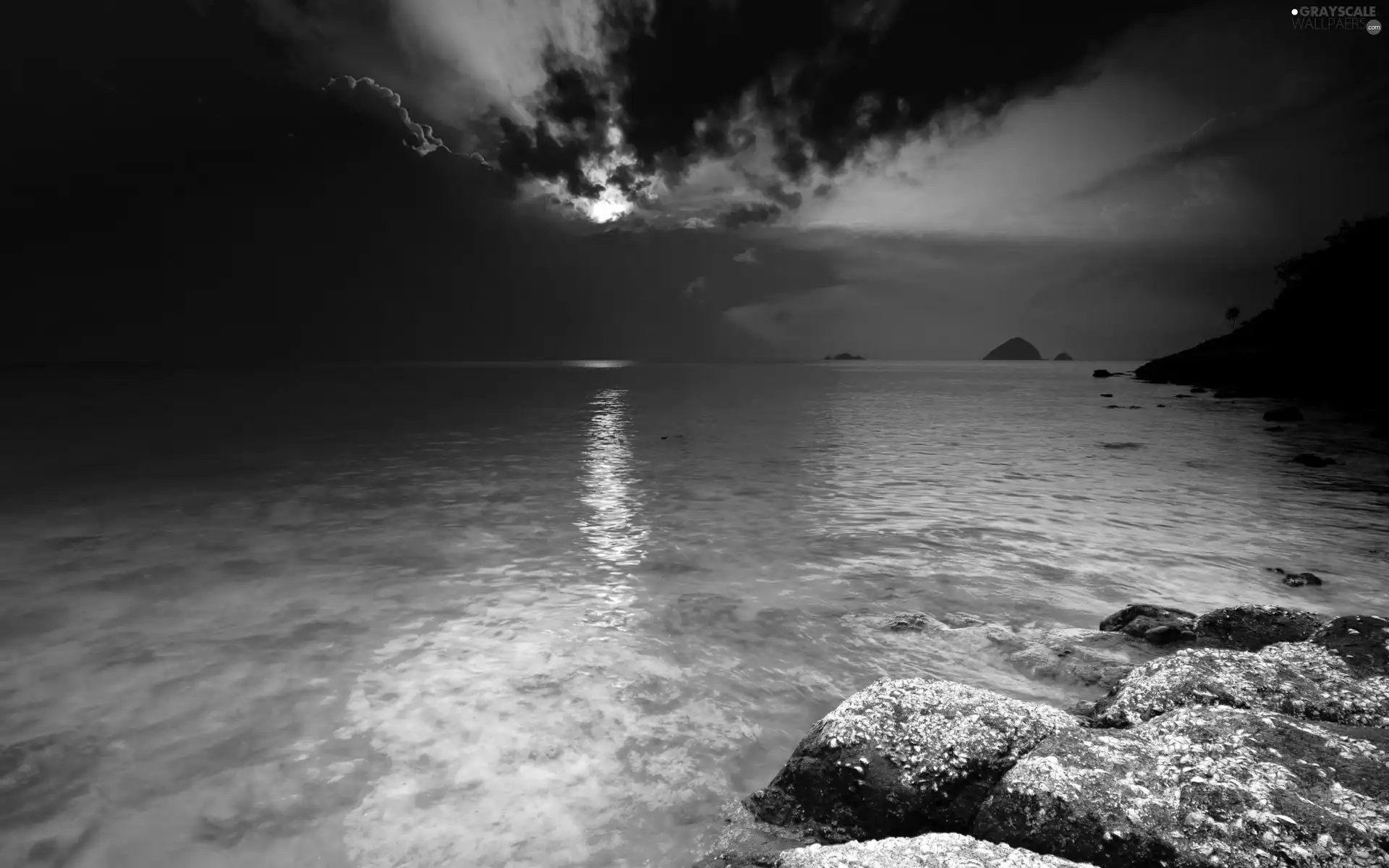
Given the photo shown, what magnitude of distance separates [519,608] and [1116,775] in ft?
24.4

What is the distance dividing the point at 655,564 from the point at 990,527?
725 cm

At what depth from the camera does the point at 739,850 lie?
4.19 meters

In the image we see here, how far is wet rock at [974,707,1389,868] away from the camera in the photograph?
273cm

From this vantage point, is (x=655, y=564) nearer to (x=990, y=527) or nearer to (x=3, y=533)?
(x=990, y=527)

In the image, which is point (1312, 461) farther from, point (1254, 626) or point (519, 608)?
point (519, 608)

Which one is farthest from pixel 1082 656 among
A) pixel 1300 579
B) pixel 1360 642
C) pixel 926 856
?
pixel 1300 579

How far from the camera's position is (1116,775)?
10.8ft

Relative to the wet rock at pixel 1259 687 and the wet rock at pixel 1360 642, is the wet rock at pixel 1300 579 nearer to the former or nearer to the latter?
the wet rock at pixel 1360 642

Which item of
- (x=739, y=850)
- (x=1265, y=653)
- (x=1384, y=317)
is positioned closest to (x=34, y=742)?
(x=739, y=850)

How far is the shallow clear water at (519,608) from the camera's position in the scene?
5.00m

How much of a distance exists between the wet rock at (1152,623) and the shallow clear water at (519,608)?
23.3 inches

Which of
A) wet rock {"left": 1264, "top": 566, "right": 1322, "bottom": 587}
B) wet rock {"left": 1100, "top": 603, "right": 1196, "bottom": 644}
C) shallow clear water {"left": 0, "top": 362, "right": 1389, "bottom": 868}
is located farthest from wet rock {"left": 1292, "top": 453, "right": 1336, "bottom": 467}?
wet rock {"left": 1100, "top": 603, "right": 1196, "bottom": 644}

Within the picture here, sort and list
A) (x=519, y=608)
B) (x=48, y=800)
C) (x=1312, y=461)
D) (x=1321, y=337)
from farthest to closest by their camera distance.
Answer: (x=1321, y=337) → (x=1312, y=461) → (x=519, y=608) → (x=48, y=800)

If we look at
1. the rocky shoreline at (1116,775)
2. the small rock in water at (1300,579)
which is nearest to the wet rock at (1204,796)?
the rocky shoreline at (1116,775)
